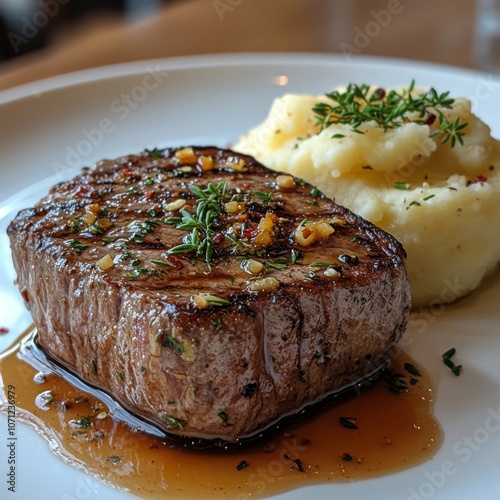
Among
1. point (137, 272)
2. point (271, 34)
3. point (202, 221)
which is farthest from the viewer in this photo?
point (271, 34)

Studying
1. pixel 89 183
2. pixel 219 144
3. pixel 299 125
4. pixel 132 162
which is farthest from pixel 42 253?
pixel 219 144

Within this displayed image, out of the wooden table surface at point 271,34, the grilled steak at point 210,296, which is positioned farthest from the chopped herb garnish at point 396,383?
the wooden table surface at point 271,34

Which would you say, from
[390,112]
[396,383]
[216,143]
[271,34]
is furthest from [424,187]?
[271,34]

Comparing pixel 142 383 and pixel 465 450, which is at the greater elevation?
pixel 142 383

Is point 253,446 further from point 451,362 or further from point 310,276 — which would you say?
point 451,362

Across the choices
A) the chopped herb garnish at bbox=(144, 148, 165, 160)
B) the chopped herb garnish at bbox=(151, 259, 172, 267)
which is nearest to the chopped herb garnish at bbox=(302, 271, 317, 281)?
the chopped herb garnish at bbox=(151, 259, 172, 267)

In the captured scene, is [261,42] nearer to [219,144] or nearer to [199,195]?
[219,144]
